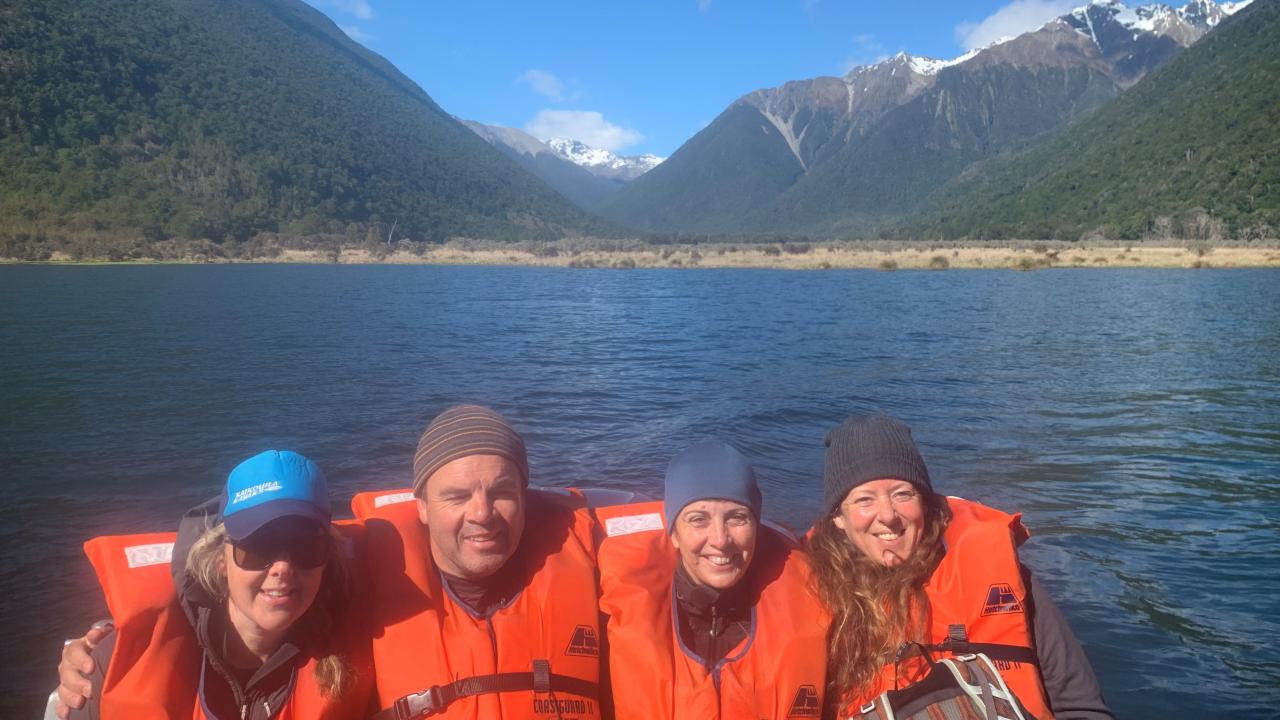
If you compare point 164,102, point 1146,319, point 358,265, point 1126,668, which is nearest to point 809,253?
point 358,265

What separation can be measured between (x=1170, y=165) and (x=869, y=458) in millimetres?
137302

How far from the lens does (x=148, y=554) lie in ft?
10.7

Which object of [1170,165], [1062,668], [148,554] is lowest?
[1062,668]

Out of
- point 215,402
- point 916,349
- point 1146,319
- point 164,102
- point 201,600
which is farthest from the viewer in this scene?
point 164,102

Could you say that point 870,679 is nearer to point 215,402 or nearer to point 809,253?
point 215,402

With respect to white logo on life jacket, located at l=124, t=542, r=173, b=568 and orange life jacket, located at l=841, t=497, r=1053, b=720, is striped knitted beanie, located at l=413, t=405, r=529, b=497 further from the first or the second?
orange life jacket, located at l=841, t=497, r=1053, b=720

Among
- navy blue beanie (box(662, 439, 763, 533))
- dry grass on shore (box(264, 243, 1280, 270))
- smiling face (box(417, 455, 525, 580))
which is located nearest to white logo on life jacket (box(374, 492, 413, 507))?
smiling face (box(417, 455, 525, 580))

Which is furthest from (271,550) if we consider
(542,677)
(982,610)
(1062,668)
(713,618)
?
(1062,668)

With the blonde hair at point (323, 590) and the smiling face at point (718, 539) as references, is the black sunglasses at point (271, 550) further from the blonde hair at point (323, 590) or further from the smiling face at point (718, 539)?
the smiling face at point (718, 539)

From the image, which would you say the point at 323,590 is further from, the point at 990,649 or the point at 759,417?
the point at 759,417

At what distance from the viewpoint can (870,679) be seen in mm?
3529

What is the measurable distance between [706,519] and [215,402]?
57.4ft

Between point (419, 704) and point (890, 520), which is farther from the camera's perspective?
point (890, 520)

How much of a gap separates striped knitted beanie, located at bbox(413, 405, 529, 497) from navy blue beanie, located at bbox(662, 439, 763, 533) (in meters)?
0.67
